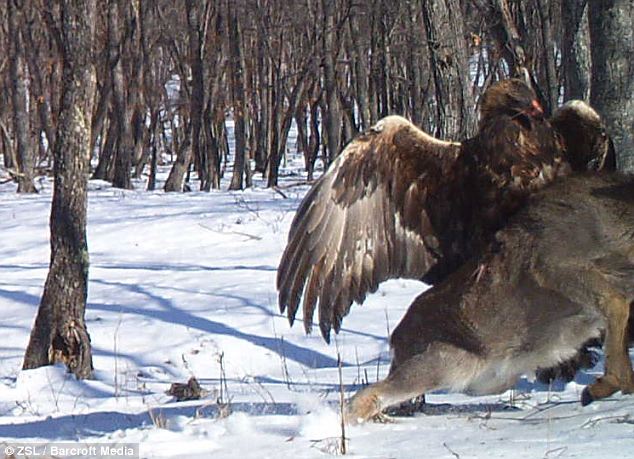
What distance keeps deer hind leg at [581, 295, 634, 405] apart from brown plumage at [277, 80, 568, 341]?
81 centimetres

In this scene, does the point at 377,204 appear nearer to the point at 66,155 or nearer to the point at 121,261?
the point at 66,155

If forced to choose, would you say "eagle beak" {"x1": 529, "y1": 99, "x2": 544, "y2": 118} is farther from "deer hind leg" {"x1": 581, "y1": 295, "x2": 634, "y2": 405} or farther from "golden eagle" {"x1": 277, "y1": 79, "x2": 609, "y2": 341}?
"deer hind leg" {"x1": 581, "y1": 295, "x2": 634, "y2": 405}

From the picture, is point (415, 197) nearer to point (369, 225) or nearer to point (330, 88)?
point (369, 225)

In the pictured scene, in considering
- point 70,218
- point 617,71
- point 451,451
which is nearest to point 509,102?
point 617,71

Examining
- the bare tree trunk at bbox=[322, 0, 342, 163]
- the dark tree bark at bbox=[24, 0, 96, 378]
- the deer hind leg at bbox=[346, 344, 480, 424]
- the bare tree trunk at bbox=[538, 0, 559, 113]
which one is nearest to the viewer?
the deer hind leg at bbox=[346, 344, 480, 424]

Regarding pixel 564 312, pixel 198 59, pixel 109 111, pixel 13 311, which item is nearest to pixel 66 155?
pixel 13 311

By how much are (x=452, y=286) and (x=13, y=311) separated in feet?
26.0

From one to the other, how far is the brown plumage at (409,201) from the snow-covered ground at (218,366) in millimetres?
636

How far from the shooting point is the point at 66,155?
9383mm

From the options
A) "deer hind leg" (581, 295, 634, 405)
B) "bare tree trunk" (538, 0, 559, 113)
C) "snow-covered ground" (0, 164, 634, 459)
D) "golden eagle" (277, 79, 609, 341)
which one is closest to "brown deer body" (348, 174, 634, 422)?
"deer hind leg" (581, 295, 634, 405)

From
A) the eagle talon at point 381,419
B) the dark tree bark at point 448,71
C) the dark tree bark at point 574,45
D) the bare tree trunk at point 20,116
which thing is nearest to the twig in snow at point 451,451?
the eagle talon at point 381,419

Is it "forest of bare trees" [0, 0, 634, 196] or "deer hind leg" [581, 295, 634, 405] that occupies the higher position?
"forest of bare trees" [0, 0, 634, 196]

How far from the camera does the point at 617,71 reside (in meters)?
6.73

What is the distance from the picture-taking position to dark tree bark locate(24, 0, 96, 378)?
9398mm
